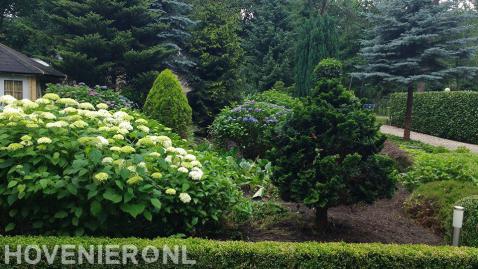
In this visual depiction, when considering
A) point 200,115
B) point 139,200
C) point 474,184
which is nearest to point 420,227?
point 474,184

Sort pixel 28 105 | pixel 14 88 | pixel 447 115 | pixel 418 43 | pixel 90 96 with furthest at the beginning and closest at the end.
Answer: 1. pixel 447 115
2. pixel 14 88
3. pixel 418 43
4. pixel 90 96
5. pixel 28 105

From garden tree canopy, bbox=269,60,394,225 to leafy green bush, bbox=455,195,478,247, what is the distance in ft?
2.46

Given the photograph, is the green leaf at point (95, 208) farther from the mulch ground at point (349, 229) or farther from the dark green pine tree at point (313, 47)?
the dark green pine tree at point (313, 47)

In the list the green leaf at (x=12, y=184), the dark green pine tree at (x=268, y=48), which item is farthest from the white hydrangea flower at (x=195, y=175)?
the dark green pine tree at (x=268, y=48)

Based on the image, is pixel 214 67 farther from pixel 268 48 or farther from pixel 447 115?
pixel 447 115

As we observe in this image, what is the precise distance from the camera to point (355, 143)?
461 centimetres

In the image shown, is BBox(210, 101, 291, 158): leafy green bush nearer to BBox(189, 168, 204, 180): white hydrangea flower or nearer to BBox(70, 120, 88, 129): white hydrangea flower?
BBox(189, 168, 204, 180): white hydrangea flower

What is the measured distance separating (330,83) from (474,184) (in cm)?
264

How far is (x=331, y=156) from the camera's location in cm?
439

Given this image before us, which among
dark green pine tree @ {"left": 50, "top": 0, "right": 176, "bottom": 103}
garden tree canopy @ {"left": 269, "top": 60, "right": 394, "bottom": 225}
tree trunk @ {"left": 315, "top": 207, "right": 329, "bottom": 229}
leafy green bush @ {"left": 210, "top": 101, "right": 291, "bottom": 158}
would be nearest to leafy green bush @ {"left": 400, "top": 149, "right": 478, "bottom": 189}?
garden tree canopy @ {"left": 269, "top": 60, "right": 394, "bottom": 225}

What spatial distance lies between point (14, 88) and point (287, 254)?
1268cm

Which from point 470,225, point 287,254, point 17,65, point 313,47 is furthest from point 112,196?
point 313,47

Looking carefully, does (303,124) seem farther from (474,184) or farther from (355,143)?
(474,184)

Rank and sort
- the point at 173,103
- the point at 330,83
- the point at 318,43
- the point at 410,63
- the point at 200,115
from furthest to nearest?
the point at 318,43, the point at 200,115, the point at 410,63, the point at 173,103, the point at 330,83
